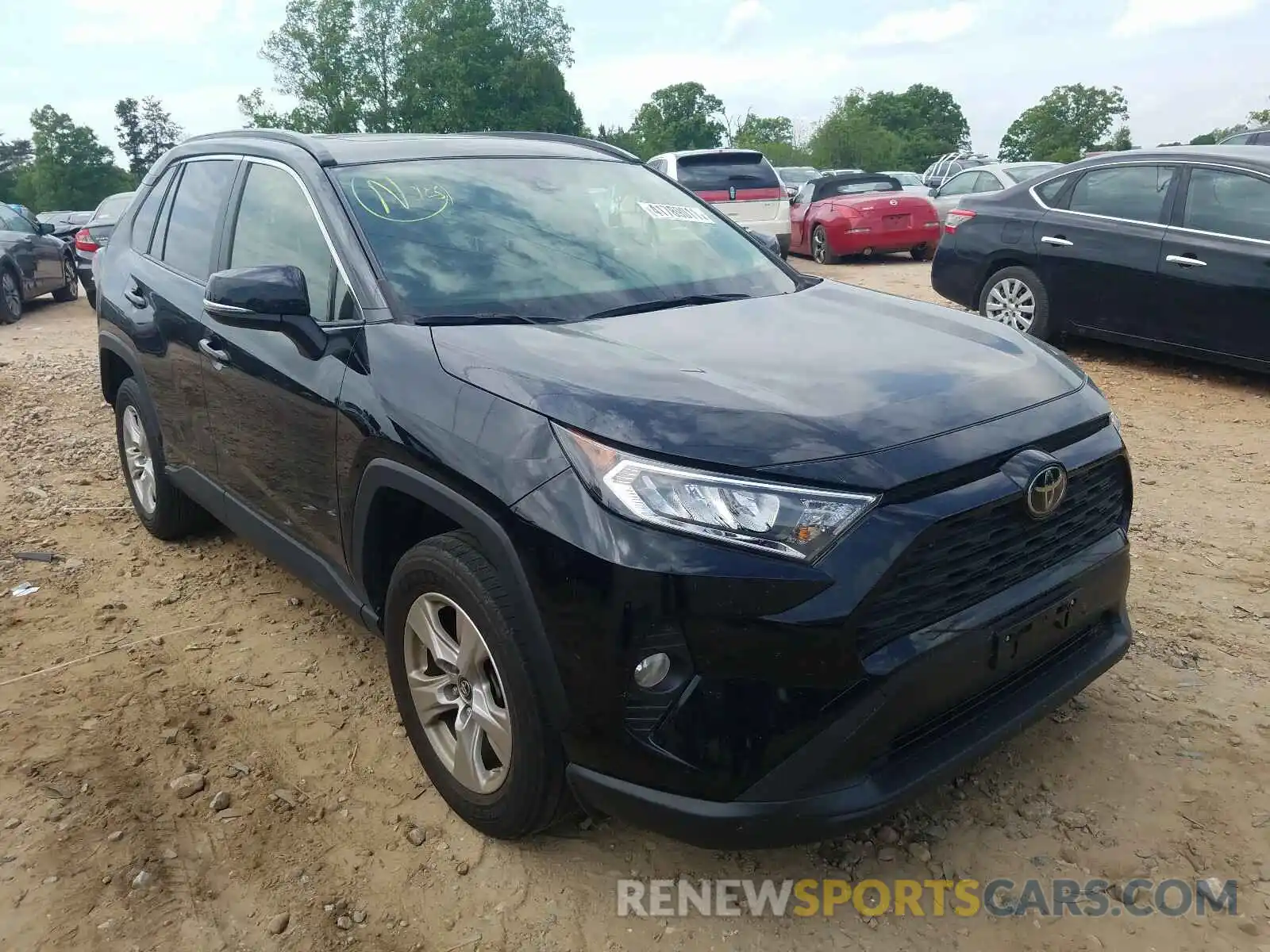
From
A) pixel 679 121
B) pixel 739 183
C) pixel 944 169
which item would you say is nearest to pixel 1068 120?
pixel 679 121

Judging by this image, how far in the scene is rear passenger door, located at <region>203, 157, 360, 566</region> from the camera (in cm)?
287

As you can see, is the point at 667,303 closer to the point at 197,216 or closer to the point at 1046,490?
the point at 1046,490

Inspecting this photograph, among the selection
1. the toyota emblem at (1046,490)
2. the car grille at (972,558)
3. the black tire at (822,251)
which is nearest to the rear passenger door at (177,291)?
the car grille at (972,558)

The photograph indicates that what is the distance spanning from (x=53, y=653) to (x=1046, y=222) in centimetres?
698

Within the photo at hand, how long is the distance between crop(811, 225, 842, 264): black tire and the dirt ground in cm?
1063

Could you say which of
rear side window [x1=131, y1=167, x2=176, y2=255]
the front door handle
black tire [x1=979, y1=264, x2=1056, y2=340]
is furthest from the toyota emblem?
black tire [x1=979, y1=264, x2=1056, y2=340]

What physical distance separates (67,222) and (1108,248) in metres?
24.0

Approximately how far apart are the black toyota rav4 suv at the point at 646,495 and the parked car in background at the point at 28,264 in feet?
37.1

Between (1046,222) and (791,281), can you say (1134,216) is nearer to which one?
(1046,222)

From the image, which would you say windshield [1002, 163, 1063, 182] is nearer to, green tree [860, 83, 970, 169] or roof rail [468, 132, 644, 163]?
roof rail [468, 132, 644, 163]

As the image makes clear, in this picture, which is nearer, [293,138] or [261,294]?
[261,294]

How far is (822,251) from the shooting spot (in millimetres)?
14531

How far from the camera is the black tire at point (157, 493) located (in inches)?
171

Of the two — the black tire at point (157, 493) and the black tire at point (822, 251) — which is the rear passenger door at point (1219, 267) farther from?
the black tire at point (822, 251)
